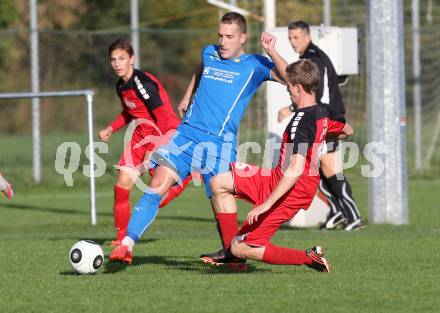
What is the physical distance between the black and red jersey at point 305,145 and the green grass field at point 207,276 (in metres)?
0.61

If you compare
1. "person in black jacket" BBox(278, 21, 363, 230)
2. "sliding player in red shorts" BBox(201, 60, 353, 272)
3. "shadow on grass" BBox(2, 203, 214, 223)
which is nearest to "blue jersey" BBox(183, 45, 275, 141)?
"sliding player in red shorts" BBox(201, 60, 353, 272)

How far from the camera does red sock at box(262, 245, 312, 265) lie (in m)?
7.42

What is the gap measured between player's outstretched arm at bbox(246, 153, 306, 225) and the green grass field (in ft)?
1.64

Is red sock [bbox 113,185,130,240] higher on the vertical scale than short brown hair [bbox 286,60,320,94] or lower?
lower

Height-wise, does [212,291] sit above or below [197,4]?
below

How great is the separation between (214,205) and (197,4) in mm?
30400

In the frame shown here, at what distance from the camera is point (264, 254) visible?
742 cm

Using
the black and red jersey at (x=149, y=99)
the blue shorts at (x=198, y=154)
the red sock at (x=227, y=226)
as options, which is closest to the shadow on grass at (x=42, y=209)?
the black and red jersey at (x=149, y=99)

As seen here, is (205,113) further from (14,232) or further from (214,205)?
(14,232)

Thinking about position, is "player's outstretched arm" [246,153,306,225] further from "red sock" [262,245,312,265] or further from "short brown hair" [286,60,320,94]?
"short brown hair" [286,60,320,94]

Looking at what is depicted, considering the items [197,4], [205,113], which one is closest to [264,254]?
[205,113]

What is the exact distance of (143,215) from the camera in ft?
26.3

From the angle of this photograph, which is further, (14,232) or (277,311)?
(14,232)

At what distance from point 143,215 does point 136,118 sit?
2.67m
